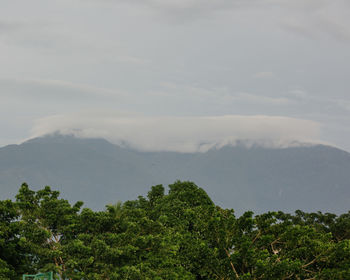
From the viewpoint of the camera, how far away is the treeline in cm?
2731

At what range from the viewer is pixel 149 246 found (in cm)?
2923

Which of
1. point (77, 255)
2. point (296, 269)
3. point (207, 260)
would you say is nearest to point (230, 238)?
point (207, 260)

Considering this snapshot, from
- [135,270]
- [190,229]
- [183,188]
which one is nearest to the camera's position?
[135,270]

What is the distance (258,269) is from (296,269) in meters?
2.25

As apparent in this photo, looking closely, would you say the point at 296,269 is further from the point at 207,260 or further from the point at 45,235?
the point at 45,235

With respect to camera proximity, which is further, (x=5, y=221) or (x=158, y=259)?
(x=5, y=221)

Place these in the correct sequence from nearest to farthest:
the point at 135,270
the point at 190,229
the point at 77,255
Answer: the point at 135,270 < the point at 77,255 < the point at 190,229

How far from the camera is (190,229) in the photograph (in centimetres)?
3688

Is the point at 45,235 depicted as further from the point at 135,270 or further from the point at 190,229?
the point at 190,229

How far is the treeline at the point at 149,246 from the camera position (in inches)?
1075

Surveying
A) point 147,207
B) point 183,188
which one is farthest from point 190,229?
point 147,207

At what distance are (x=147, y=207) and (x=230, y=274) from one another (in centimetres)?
1883

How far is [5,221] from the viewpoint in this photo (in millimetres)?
30766

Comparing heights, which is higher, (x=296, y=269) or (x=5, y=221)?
(x=5, y=221)
